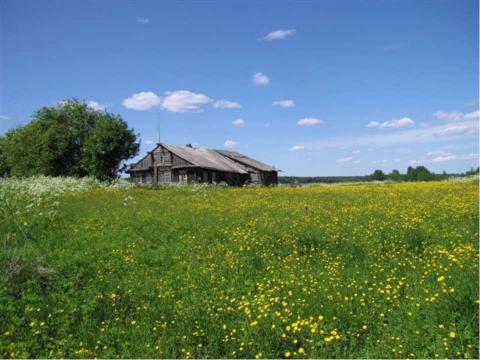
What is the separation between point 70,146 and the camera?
50188 mm

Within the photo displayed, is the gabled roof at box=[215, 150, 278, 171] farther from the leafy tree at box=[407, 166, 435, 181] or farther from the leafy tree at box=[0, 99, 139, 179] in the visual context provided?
the leafy tree at box=[407, 166, 435, 181]

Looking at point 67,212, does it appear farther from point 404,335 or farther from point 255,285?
point 404,335

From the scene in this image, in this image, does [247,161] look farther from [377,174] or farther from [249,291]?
[377,174]

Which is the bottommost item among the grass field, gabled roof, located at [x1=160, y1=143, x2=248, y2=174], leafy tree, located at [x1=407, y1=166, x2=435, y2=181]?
the grass field

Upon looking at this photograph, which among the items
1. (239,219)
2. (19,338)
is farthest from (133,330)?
(239,219)

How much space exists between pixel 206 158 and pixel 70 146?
63.0 feet

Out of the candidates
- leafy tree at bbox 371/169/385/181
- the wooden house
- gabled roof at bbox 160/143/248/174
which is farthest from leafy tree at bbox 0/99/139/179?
leafy tree at bbox 371/169/385/181

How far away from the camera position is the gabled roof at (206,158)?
142 ft

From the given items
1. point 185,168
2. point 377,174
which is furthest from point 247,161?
point 377,174

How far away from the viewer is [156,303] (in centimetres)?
628

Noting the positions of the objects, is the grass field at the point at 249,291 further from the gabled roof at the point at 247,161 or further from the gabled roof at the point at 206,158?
the gabled roof at the point at 247,161

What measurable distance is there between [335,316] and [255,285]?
1.87 m

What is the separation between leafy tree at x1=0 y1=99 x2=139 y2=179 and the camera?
46500 millimetres

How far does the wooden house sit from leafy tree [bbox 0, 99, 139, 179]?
353 centimetres
